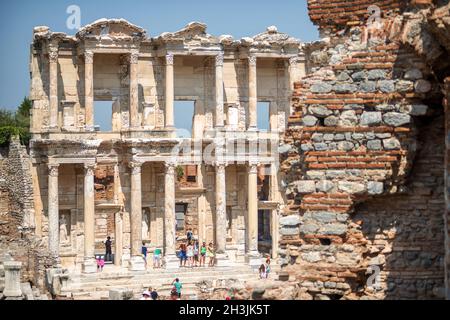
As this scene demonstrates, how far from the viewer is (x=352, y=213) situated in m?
12.9

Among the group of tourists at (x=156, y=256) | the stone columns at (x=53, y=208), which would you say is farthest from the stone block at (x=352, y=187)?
the group of tourists at (x=156, y=256)

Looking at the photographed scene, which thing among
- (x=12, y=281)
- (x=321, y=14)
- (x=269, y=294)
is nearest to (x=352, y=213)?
(x=269, y=294)

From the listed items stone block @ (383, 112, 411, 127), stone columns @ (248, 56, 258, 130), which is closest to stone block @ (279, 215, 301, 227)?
stone block @ (383, 112, 411, 127)

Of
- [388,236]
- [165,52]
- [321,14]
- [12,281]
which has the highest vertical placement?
[165,52]

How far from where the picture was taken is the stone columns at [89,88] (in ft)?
136

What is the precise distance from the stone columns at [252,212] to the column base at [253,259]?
0.69 ft

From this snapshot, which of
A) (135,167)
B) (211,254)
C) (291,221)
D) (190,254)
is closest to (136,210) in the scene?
(135,167)

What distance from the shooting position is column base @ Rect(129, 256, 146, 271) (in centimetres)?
4059

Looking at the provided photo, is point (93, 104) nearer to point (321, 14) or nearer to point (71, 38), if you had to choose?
point (71, 38)

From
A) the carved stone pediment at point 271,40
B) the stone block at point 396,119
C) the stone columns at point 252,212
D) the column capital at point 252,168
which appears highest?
the carved stone pediment at point 271,40

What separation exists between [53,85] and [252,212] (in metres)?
8.98

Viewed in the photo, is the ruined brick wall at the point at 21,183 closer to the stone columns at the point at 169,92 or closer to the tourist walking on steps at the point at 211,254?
the stone columns at the point at 169,92

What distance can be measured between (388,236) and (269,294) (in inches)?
59.9

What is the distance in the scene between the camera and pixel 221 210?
1690 inches
